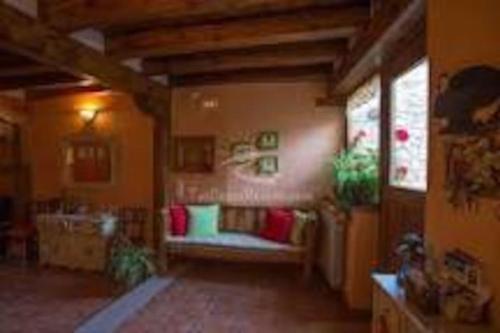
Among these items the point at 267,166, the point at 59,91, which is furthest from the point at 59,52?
the point at 59,91

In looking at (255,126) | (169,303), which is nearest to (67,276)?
(169,303)

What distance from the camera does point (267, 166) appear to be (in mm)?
6020

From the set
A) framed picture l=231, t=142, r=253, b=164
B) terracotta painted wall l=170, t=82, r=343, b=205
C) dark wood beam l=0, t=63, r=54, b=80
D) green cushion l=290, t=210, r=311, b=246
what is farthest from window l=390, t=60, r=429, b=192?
dark wood beam l=0, t=63, r=54, b=80

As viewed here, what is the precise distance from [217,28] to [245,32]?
26 centimetres

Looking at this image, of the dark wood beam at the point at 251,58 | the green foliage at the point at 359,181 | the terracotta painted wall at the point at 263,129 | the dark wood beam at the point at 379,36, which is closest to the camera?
the dark wood beam at the point at 379,36

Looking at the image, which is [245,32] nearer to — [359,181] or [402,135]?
[402,135]

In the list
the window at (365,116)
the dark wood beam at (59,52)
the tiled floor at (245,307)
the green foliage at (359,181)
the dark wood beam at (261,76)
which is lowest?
the tiled floor at (245,307)

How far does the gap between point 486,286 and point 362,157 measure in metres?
2.94

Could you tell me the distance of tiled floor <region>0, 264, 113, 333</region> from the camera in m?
3.86

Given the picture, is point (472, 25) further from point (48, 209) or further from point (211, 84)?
point (48, 209)

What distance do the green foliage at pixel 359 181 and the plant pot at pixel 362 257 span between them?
0.50 ft

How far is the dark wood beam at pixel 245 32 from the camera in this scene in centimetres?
360

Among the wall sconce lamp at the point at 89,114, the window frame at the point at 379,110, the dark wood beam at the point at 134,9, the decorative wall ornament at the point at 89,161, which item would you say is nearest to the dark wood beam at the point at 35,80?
the wall sconce lamp at the point at 89,114

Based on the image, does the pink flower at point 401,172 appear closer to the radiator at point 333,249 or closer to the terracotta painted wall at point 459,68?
the radiator at point 333,249
